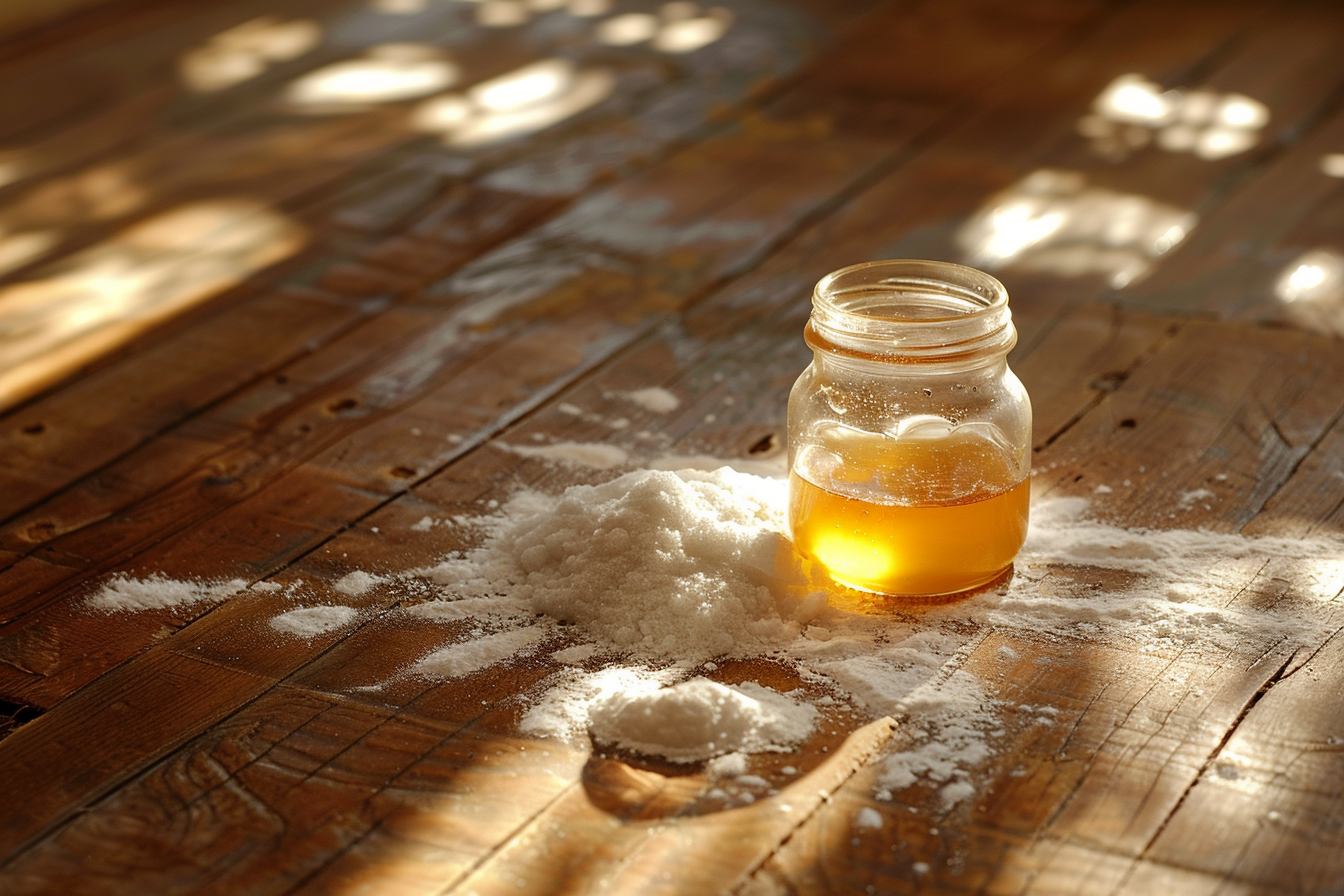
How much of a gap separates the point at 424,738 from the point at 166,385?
2.91ft

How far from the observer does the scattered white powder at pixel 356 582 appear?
4.43 ft

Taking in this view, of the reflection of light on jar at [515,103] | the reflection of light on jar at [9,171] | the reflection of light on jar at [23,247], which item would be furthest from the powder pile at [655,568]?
the reflection of light on jar at [9,171]

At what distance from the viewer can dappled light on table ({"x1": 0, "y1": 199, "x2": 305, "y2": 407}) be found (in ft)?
6.24

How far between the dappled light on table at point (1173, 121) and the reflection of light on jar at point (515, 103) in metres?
1.02

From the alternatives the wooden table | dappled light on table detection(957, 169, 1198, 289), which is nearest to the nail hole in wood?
the wooden table

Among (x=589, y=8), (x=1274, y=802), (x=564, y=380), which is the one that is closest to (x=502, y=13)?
(x=589, y=8)

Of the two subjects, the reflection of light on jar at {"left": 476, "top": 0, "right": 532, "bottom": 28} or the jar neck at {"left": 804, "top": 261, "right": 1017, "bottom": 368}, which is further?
the reflection of light on jar at {"left": 476, "top": 0, "right": 532, "bottom": 28}

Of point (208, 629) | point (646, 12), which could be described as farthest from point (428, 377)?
point (646, 12)

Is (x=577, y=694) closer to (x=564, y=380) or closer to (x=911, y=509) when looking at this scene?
(x=911, y=509)

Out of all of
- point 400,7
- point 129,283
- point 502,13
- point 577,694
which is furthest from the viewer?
point 400,7

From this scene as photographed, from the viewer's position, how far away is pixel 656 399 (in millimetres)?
1720

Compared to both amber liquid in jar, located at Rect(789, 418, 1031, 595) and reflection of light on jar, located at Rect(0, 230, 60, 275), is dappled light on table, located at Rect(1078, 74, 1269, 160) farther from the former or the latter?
reflection of light on jar, located at Rect(0, 230, 60, 275)

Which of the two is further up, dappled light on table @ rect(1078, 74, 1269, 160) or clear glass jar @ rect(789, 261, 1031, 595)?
clear glass jar @ rect(789, 261, 1031, 595)

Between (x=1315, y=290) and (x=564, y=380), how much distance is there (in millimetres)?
1085
